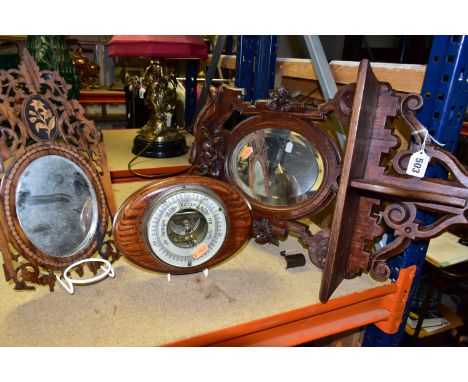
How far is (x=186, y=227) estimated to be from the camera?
75 centimetres

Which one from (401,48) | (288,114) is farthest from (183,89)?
(288,114)

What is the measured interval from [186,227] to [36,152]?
1.02 ft

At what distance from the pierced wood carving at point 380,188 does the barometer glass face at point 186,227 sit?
0.23m

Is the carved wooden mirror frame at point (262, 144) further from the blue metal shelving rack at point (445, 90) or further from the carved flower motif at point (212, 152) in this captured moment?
the blue metal shelving rack at point (445, 90)

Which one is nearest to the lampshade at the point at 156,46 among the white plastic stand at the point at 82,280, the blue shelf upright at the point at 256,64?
the blue shelf upright at the point at 256,64

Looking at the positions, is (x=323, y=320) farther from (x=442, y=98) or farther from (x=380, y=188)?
(x=442, y=98)

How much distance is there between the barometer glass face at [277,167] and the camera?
816 mm

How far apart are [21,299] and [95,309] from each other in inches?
5.7

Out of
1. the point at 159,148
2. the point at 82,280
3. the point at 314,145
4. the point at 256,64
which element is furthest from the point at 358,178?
the point at 159,148

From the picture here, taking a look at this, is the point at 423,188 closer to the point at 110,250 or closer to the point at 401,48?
the point at 110,250

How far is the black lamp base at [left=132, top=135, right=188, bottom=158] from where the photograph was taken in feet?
4.77

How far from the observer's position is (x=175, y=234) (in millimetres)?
735

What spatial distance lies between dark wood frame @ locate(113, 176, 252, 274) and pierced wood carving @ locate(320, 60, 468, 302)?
19 cm

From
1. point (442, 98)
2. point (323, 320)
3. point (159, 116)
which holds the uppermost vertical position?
point (442, 98)
